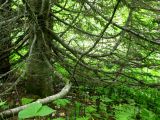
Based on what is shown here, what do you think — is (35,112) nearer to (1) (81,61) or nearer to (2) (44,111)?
(2) (44,111)

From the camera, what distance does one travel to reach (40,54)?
527 cm

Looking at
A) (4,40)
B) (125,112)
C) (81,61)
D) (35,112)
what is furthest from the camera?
(81,61)

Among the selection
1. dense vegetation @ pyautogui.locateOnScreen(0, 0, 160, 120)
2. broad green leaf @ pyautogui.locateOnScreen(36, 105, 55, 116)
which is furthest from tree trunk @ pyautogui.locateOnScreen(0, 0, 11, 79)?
broad green leaf @ pyautogui.locateOnScreen(36, 105, 55, 116)

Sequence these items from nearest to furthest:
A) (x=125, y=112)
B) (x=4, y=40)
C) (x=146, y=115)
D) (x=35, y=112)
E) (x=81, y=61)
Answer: (x=35, y=112) → (x=125, y=112) → (x=146, y=115) → (x=4, y=40) → (x=81, y=61)

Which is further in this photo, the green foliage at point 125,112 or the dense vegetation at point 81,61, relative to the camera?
the dense vegetation at point 81,61

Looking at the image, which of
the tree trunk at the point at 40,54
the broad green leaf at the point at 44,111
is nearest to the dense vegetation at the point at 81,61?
the tree trunk at the point at 40,54

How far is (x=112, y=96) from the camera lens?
550 centimetres

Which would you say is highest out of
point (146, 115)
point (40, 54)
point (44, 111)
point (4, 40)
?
point (4, 40)

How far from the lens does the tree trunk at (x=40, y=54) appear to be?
5062 mm

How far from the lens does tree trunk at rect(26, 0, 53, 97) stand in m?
5.06

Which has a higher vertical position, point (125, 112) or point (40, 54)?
point (40, 54)

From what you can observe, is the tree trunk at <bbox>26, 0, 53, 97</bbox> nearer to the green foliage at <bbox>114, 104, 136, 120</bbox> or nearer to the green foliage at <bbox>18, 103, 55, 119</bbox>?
the green foliage at <bbox>114, 104, 136, 120</bbox>

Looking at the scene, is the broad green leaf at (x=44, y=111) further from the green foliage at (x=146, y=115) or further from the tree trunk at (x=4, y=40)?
the tree trunk at (x=4, y=40)

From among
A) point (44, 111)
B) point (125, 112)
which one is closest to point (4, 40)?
point (125, 112)
